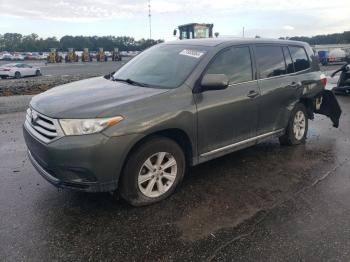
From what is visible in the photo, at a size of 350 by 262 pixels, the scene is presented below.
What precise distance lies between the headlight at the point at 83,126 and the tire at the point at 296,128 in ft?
11.3

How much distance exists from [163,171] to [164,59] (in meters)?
1.58

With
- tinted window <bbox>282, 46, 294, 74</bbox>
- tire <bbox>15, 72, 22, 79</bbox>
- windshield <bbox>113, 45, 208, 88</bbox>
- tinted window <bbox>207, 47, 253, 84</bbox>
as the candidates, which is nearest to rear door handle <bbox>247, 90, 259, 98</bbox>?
tinted window <bbox>207, 47, 253, 84</bbox>

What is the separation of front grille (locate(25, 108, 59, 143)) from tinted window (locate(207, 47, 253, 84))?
6.23 ft

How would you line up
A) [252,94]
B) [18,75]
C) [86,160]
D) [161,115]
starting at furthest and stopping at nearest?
[18,75]
[252,94]
[161,115]
[86,160]

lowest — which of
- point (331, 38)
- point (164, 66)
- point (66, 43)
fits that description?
point (164, 66)

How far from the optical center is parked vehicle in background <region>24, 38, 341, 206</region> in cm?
330

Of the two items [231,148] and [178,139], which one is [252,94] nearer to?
[231,148]

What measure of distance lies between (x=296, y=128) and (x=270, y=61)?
1.39 m

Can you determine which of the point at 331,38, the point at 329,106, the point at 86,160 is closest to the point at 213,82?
the point at 86,160

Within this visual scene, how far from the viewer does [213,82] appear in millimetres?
3951

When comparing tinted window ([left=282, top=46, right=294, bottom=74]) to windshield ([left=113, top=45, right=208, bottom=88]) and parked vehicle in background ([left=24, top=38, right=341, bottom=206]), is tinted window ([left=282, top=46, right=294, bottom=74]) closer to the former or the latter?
parked vehicle in background ([left=24, top=38, right=341, bottom=206])

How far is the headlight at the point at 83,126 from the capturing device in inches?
128

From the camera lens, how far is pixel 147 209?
3.70 metres

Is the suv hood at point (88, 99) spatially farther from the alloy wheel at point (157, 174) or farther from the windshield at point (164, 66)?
the alloy wheel at point (157, 174)
